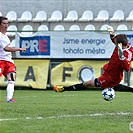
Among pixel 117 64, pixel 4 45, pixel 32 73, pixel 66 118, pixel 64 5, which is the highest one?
pixel 64 5

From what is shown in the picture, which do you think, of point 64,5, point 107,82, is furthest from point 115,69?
point 64,5

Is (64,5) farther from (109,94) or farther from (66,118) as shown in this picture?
(66,118)

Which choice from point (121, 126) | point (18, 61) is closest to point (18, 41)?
point (18, 61)

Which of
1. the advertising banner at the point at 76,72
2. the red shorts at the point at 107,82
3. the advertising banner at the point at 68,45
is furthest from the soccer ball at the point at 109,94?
the advertising banner at the point at 68,45

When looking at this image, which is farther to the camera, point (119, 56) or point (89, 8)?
point (89, 8)

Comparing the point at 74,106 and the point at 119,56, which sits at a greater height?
the point at 119,56

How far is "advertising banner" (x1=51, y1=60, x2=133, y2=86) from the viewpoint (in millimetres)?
18469

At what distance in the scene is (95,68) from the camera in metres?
18.5

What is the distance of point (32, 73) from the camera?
61.5ft

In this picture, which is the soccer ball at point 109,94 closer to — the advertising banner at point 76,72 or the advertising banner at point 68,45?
the advertising banner at point 76,72

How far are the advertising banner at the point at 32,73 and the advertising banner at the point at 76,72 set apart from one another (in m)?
0.34

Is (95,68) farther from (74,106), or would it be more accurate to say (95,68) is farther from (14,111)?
(14,111)

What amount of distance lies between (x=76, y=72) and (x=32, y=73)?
154 centimetres

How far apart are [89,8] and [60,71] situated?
712 cm
